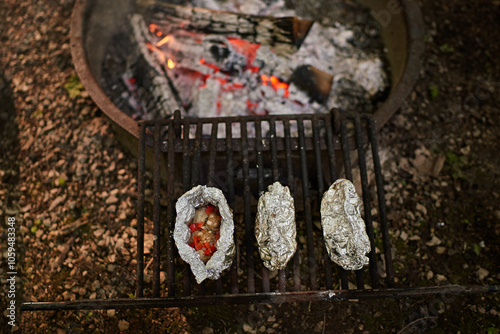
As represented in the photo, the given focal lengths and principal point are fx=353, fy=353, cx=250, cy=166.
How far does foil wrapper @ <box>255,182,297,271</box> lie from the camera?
1910 millimetres

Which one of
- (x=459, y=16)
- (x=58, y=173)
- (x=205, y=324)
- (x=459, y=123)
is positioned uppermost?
(x=459, y=16)

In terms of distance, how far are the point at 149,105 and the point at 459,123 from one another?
2.55m

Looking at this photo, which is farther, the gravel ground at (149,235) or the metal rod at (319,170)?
the gravel ground at (149,235)

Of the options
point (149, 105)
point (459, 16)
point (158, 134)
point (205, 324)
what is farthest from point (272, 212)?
point (459, 16)

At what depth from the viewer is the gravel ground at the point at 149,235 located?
2.42 meters

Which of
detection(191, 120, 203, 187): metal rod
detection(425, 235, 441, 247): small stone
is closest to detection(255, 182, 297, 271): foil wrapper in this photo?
detection(191, 120, 203, 187): metal rod

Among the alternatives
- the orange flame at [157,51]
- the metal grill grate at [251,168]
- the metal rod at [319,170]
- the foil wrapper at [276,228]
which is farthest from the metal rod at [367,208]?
the orange flame at [157,51]

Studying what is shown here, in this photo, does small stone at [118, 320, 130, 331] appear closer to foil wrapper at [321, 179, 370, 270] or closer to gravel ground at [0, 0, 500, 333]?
gravel ground at [0, 0, 500, 333]

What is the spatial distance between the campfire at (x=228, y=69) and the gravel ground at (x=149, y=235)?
469 mm

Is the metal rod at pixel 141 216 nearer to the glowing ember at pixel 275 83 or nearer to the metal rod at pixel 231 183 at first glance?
the metal rod at pixel 231 183

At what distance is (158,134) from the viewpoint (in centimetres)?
215

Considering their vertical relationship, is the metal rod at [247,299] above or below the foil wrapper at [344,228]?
below

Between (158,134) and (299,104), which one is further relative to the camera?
(299,104)

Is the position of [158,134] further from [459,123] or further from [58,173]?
[459,123]
